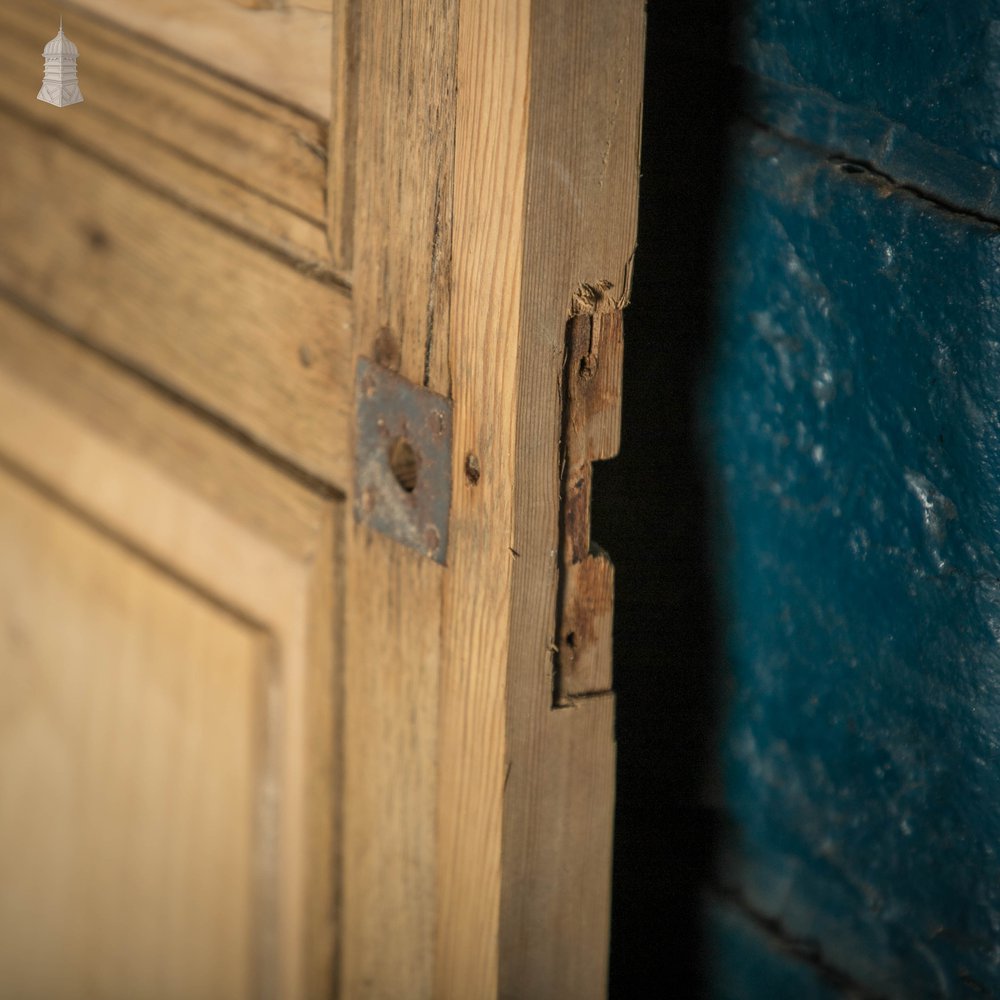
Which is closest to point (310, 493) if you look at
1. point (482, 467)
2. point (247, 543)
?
point (247, 543)

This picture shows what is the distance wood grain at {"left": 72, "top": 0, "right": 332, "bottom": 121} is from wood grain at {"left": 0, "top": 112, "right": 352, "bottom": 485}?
10 cm

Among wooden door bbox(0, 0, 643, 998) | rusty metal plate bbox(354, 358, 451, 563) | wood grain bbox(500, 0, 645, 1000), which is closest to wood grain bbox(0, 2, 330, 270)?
wooden door bbox(0, 0, 643, 998)

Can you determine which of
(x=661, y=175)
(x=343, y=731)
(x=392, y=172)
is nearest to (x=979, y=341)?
(x=661, y=175)

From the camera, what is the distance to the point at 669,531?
0.80 m

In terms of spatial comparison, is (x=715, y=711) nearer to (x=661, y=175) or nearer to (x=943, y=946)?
(x=943, y=946)

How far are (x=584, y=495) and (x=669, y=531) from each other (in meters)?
0.15

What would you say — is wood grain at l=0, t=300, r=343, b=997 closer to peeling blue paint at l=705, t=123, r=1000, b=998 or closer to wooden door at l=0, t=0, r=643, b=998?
wooden door at l=0, t=0, r=643, b=998

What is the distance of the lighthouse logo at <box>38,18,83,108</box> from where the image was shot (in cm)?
94

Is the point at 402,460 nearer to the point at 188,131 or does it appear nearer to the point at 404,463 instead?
the point at 404,463

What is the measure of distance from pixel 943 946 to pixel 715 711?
19 cm

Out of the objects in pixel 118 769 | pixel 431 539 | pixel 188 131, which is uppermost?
pixel 188 131

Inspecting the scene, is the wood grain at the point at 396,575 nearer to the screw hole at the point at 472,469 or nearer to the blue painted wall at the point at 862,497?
the screw hole at the point at 472,469

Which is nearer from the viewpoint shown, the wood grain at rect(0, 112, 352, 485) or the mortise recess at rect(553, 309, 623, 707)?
the mortise recess at rect(553, 309, 623, 707)

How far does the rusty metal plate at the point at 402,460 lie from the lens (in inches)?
27.8
